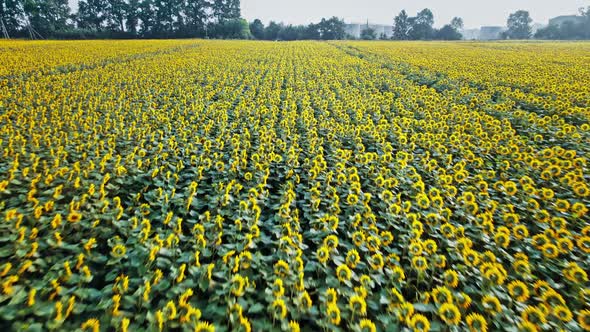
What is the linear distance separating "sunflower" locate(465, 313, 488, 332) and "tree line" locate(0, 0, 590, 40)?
52.7 meters

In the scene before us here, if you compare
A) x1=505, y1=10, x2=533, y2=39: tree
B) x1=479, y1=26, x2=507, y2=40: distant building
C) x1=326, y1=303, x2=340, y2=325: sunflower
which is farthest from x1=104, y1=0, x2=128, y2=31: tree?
x1=479, y1=26, x2=507, y2=40: distant building

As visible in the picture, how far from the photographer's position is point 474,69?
44.5 ft

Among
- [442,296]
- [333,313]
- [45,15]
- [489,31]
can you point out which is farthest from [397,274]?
[489,31]

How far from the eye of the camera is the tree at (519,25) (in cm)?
6656

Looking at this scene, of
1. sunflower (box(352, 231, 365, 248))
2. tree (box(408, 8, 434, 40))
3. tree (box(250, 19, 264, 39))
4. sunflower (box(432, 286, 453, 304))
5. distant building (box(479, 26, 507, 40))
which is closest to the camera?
sunflower (box(432, 286, 453, 304))

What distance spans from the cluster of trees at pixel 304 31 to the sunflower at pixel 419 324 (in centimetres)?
6350

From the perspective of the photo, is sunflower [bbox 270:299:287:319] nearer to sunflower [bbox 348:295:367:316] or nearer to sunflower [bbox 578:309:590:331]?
sunflower [bbox 348:295:367:316]

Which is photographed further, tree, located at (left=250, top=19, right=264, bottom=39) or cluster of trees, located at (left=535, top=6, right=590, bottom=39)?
tree, located at (left=250, top=19, right=264, bottom=39)

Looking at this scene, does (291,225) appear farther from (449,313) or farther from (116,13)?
(116,13)

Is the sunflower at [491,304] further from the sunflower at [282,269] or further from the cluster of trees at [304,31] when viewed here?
the cluster of trees at [304,31]

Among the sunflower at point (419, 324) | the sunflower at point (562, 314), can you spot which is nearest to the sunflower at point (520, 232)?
the sunflower at point (562, 314)

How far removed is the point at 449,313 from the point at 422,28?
2989 inches

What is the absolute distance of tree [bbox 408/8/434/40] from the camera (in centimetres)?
6544

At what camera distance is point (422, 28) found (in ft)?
219
